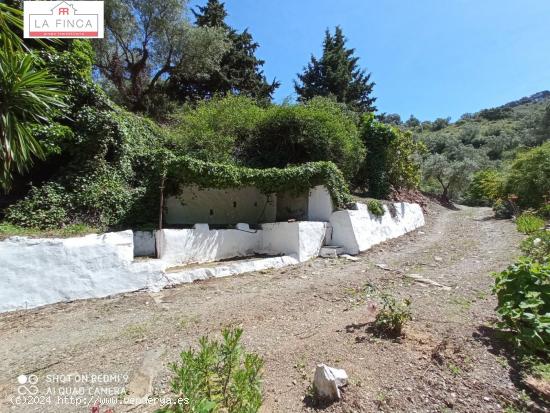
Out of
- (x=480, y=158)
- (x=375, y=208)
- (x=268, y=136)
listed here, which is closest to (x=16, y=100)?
(x=268, y=136)

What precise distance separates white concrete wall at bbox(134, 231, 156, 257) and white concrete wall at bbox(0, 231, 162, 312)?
1.09m

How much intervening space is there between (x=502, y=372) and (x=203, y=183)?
6.88 m

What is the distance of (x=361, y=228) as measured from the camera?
8.42 metres

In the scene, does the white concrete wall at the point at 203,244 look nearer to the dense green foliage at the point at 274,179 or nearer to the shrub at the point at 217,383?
the dense green foliage at the point at 274,179

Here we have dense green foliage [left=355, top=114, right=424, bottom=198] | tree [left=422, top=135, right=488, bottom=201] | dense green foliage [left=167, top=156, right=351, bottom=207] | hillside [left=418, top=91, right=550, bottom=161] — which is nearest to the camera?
dense green foliage [left=167, top=156, right=351, bottom=207]

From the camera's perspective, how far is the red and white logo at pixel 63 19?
650 cm

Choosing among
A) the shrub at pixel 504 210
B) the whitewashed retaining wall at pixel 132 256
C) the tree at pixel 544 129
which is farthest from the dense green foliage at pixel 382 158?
the tree at pixel 544 129

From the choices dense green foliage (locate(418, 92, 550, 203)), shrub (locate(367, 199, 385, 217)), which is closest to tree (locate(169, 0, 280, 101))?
shrub (locate(367, 199, 385, 217))

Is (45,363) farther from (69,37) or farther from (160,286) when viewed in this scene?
(69,37)

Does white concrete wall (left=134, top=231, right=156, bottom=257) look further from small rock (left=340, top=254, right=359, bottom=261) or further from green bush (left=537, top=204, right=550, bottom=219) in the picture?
green bush (left=537, top=204, right=550, bottom=219)

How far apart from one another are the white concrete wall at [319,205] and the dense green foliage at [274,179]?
169 mm

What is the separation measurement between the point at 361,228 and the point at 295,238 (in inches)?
81.6

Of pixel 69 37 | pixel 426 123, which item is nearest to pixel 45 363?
pixel 69 37

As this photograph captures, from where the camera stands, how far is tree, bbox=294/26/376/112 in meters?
20.5
